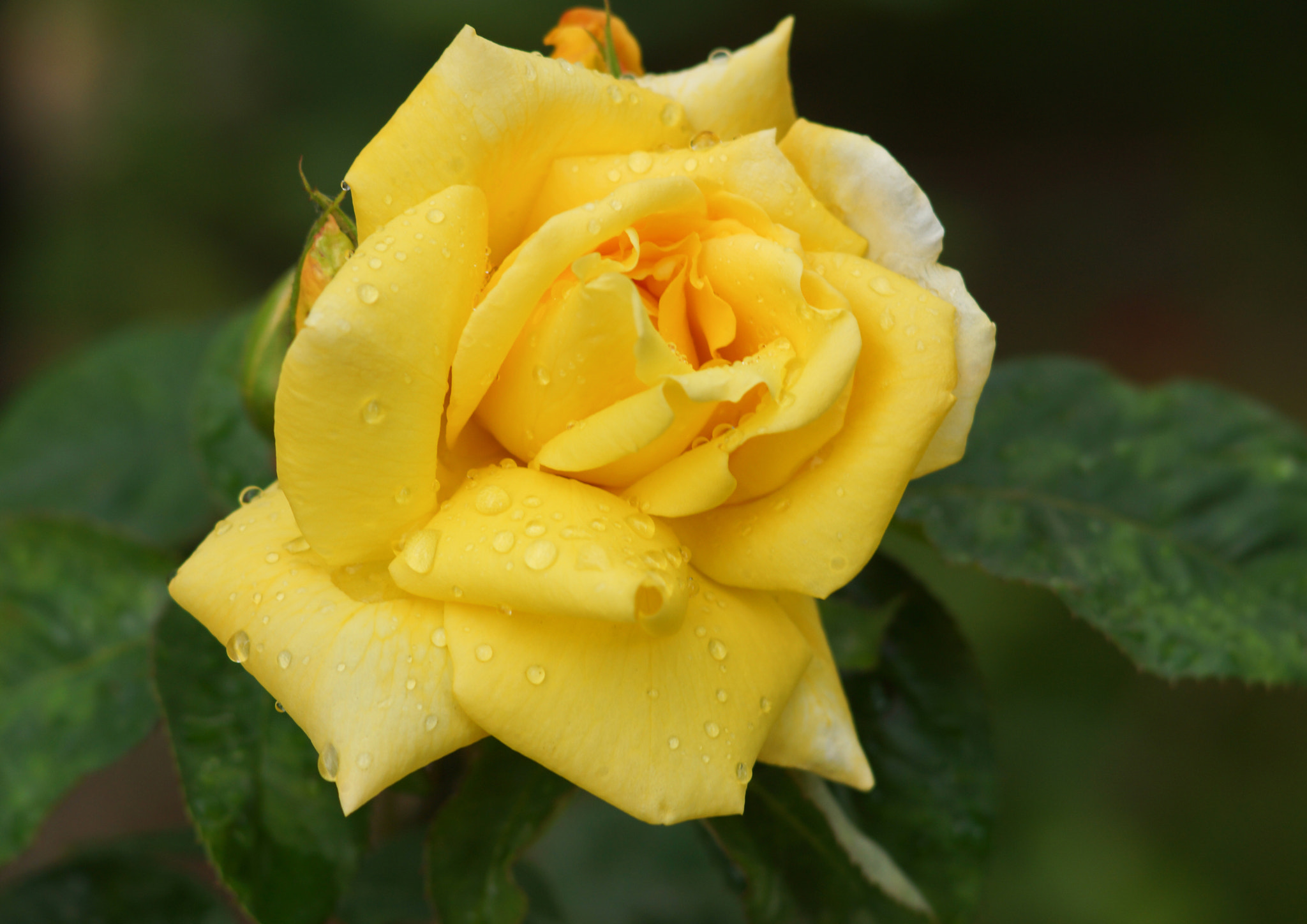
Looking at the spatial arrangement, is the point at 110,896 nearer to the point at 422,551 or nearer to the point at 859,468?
the point at 422,551

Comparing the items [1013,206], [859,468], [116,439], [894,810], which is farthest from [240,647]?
[1013,206]

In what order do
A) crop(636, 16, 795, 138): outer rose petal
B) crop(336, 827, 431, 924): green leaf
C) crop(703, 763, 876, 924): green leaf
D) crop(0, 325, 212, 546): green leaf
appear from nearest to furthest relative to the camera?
crop(636, 16, 795, 138): outer rose petal < crop(703, 763, 876, 924): green leaf < crop(336, 827, 431, 924): green leaf < crop(0, 325, 212, 546): green leaf

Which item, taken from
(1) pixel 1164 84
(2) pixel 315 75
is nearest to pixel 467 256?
(2) pixel 315 75

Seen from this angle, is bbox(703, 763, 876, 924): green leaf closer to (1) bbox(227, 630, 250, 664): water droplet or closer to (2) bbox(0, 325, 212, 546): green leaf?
(1) bbox(227, 630, 250, 664): water droplet

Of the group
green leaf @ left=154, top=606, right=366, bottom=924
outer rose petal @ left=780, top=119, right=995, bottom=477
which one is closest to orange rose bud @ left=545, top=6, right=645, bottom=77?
outer rose petal @ left=780, top=119, right=995, bottom=477

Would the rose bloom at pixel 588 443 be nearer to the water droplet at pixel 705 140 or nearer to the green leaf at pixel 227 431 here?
the water droplet at pixel 705 140

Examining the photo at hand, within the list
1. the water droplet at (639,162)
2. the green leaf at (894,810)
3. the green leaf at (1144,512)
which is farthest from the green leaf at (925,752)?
the water droplet at (639,162)
